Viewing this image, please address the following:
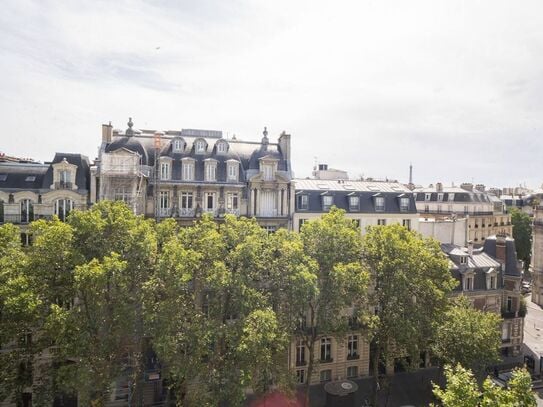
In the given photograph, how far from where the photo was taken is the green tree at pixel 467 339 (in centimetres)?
2878

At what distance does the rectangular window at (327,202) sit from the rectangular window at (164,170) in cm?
1534

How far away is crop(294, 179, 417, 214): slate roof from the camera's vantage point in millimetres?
37188

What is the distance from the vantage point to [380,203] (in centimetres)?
3925

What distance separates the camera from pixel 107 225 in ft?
77.0

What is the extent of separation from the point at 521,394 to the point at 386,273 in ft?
46.9

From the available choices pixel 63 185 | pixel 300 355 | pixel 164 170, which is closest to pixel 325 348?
pixel 300 355

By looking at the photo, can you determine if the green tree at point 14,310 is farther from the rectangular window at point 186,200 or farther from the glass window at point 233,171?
the glass window at point 233,171

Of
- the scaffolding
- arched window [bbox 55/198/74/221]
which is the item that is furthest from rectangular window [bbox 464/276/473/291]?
arched window [bbox 55/198/74/221]

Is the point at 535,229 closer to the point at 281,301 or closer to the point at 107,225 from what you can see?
the point at 281,301

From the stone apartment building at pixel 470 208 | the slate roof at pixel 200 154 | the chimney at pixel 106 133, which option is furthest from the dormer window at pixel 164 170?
the stone apartment building at pixel 470 208

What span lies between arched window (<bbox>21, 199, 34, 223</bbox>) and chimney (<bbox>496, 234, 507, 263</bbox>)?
47117 millimetres

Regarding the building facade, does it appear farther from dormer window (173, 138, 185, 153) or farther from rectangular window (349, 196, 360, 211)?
dormer window (173, 138, 185, 153)

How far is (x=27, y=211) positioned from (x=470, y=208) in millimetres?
65639

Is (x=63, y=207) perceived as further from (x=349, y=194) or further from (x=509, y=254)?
(x=509, y=254)
